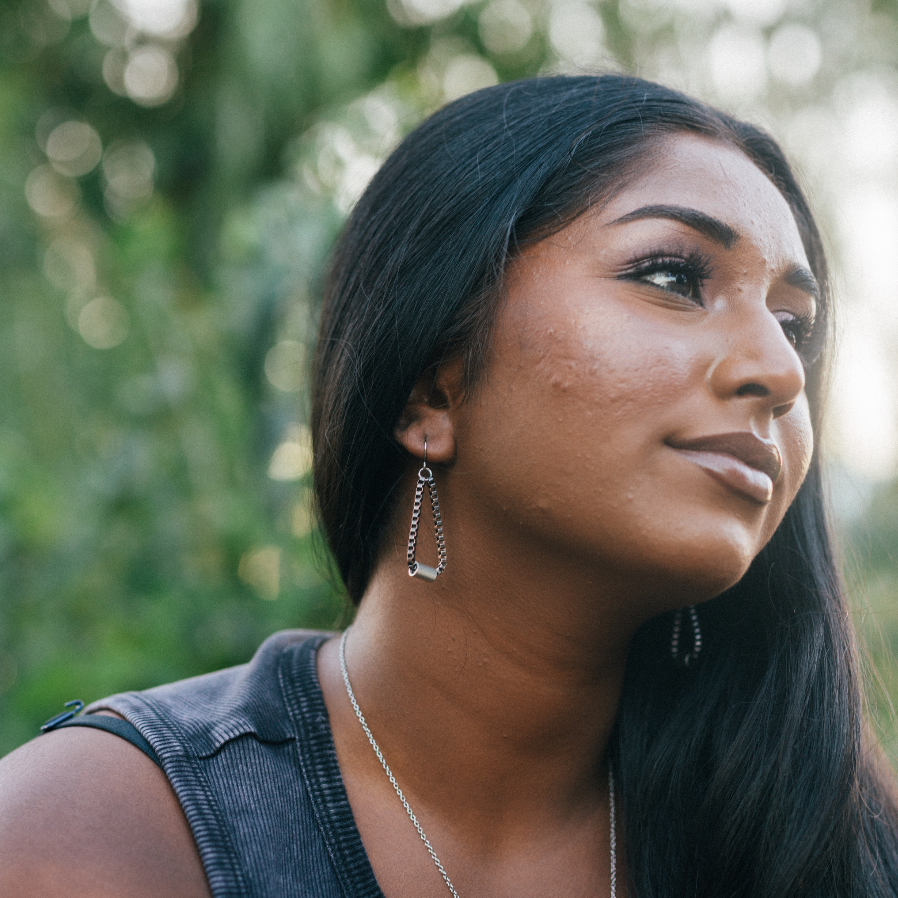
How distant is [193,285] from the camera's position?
434 cm

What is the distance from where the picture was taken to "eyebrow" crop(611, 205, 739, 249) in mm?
1703

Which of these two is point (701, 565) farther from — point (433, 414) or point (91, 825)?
point (91, 825)

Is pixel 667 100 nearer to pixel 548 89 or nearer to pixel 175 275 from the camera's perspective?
pixel 548 89

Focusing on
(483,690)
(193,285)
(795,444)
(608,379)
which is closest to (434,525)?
(483,690)

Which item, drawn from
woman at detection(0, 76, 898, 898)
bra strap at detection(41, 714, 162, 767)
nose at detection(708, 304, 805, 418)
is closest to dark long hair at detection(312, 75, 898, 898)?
woman at detection(0, 76, 898, 898)

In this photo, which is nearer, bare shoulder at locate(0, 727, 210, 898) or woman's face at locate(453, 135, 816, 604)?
bare shoulder at locate(0, 727, 210, 898)

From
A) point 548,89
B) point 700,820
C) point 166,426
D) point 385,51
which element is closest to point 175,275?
point 166,426

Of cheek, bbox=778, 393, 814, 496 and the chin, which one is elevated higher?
cheek, bbox=778, 393, 814, 496

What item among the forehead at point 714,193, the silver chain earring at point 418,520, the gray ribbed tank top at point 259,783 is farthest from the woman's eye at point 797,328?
the gray ribbed tank top at point 259,783

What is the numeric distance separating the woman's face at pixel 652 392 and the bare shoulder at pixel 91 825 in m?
0.75

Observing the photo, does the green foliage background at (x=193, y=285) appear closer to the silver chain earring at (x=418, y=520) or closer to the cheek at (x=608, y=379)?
the silver chain earring at (x=418, y=520)

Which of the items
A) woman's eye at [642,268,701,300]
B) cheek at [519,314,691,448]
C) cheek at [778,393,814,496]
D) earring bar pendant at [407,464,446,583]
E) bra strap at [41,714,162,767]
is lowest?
bra strap at [41,714,162,767]

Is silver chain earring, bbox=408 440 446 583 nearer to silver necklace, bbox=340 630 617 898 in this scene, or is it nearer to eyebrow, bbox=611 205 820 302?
silver necklace, bbox=340 630 617 898

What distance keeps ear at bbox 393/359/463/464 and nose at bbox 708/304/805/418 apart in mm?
478
